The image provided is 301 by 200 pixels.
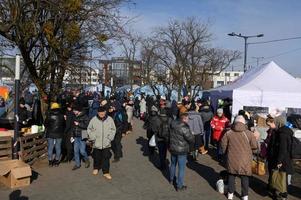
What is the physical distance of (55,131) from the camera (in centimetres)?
1315

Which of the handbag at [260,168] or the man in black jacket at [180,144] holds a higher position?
the man in black jacket at [180,144]

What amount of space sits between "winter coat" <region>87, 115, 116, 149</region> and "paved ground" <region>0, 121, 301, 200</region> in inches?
32.9

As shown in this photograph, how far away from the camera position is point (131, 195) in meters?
9.96

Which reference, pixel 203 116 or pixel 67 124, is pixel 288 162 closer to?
pixel 67 124

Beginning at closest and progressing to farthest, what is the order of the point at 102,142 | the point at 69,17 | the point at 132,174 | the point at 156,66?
the point at 102,142 → the point at 132,174 → the point at 69,17 → the point at 156,66

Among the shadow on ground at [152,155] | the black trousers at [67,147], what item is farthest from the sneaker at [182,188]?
the black trousers at [67,147]

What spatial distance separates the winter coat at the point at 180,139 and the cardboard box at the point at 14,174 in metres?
3.19

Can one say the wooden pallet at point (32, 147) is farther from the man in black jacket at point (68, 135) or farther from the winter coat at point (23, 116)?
the winter coat at point (23, 116)

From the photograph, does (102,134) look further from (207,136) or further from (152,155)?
(207,136)

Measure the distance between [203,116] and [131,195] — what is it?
7.33 meters

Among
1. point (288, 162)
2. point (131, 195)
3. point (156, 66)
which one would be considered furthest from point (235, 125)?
point (156, 66)

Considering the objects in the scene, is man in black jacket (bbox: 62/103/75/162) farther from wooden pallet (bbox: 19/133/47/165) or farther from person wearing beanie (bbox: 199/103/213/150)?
person wearing beanie (bbox: 199/103/213/150)

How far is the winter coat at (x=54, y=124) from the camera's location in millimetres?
13164

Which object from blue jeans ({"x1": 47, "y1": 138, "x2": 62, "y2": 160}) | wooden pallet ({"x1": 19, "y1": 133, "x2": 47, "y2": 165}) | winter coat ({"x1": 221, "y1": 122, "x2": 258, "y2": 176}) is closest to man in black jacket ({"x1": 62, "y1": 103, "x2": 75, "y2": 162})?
blue jeans ({"x1": 47, "y1": 138, "x2": 62, "y2": 160})
